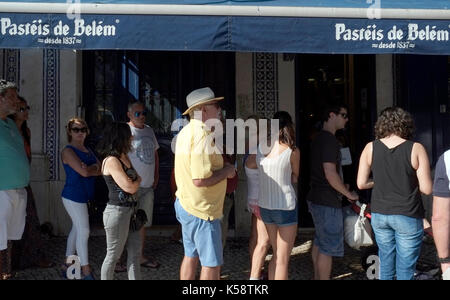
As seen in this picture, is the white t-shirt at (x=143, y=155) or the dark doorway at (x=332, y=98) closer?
the white t-shirt at (x=143, y=155)

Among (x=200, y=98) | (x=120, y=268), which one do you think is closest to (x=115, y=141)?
(x=200, y=98)

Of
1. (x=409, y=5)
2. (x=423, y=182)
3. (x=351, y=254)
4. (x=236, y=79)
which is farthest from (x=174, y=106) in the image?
(x=423, y=182)

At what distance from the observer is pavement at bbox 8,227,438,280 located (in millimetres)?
5008

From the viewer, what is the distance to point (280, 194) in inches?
159

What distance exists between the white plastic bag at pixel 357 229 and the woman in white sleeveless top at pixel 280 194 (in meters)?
0.60

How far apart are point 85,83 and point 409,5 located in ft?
13.2

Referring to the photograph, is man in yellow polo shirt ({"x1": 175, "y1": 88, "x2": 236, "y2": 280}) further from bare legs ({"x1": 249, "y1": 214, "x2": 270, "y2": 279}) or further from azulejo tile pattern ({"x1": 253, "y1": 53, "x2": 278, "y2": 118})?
azulejo tile pattern ({"x1": 253, "y1": 53, "x2": 278, "y2": 118})

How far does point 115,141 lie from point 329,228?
6.08ft

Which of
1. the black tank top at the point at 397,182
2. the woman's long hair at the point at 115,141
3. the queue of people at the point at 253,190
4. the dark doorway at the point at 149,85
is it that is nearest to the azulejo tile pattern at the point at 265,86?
the dark doorway at the point at 149,85

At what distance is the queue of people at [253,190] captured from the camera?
362 centimetres

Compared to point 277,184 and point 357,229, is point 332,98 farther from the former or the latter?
point 277,184

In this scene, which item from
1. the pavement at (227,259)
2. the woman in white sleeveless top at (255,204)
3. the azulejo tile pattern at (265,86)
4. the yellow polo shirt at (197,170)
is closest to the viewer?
the yellow polo shirt at (197,170)

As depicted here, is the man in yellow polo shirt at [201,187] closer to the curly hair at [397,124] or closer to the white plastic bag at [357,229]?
the curly hair at [397,124]
